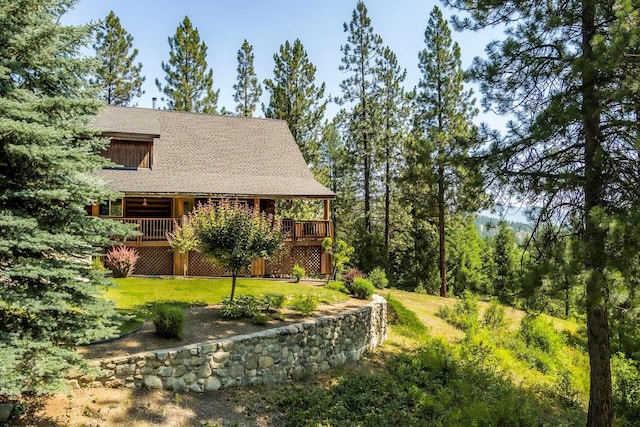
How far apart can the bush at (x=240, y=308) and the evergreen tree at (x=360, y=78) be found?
1593 cm

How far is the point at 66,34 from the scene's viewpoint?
18.5 ft

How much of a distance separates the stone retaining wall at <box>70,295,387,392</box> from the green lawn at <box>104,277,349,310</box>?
1912mm

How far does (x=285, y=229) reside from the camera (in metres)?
17.4

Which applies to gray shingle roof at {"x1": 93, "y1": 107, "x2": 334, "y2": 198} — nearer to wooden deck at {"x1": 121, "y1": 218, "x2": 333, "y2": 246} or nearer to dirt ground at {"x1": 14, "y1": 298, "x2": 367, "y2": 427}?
wooden deck at {"x1": 121, "y1": 218, "x2": 333, "y2": 246}

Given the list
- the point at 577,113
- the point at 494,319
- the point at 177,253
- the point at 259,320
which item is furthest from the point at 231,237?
the point at 494,319

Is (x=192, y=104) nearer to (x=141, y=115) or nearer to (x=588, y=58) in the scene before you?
(x=141, y=115)

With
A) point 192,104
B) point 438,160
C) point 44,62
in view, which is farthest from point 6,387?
point 192,104

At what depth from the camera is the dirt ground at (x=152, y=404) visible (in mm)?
6051

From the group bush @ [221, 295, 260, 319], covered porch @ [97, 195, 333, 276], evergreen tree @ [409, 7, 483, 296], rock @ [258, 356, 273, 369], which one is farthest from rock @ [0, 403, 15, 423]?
evergreen tree @ [409, 7, 483, 296]

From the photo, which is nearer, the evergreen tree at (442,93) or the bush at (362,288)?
the bush at (362,288)

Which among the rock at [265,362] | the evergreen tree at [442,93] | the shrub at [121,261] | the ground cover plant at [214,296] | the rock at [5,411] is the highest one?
the evergreen tree at [442,93]

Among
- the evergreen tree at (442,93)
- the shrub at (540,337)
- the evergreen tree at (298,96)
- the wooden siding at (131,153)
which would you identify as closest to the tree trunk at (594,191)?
the shrub at (540,337)

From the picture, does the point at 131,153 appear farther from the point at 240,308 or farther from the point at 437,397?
the point at 437,397

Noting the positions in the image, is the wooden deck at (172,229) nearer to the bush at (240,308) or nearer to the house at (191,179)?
the house at (191,179)
